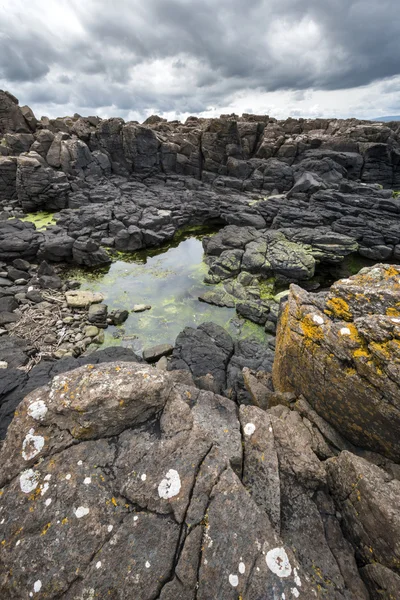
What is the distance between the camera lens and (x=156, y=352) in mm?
14086

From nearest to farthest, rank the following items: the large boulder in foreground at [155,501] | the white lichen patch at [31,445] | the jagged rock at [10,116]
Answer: the large boulder in foreground at [155,501]
the white lichen patch at [31,445]
the jagged rock at [10,116]

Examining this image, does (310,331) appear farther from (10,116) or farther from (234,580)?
(10,116)

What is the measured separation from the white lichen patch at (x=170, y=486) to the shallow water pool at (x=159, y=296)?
1148cm

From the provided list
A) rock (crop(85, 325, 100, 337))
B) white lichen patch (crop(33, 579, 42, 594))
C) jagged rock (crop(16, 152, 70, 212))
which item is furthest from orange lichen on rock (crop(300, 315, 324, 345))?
jagged rock (crop(16, 152, 70, 212))

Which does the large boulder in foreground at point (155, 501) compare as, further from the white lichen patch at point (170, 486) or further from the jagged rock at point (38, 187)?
the jagged rock at point (38, 187)

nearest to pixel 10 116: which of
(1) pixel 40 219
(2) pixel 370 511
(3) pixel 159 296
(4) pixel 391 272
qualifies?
(1) pixel 40 219

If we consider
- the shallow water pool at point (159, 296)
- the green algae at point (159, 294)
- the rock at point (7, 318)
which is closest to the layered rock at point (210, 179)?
the green algae at point (159, 294)

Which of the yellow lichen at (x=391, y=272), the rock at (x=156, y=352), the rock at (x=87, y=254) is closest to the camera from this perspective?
the yellow lichen at (x=391, y=272)

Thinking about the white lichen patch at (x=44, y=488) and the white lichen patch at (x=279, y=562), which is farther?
the white lichen patch at (x=44, y=488)

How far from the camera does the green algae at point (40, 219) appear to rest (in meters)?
30.5

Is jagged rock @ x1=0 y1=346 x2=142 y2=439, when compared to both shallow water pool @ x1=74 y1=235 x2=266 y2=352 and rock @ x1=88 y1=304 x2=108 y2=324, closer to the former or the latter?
shallow water pool @ x1=74 y1=235 x2=266 y2=352

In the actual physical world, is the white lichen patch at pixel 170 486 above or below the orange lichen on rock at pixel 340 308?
below

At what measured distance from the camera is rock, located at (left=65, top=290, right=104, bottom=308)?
59.1 feet

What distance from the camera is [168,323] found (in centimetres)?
1764
